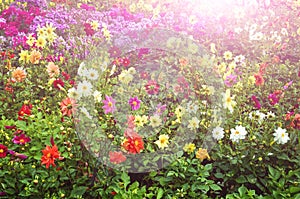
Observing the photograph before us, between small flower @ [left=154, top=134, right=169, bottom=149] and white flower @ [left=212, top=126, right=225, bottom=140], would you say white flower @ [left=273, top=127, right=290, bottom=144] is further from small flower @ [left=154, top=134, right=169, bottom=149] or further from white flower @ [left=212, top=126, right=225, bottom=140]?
small flower @ [left=154, top=134, right=169, bottom=149]

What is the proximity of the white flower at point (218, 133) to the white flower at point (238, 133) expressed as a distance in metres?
0.07

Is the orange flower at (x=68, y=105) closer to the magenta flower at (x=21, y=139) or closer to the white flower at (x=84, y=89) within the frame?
the white flower at (x=84, y=89)

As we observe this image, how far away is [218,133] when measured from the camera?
8.54ft

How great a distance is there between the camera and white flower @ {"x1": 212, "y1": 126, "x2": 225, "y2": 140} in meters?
2.59

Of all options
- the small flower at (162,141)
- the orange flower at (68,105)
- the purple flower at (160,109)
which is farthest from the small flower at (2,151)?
the purple flower at (160,109)

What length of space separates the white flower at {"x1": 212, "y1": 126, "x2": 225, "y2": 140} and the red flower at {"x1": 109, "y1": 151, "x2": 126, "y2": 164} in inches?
24.7

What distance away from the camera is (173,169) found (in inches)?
97.2

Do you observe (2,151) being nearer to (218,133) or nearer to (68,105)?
(68,105)

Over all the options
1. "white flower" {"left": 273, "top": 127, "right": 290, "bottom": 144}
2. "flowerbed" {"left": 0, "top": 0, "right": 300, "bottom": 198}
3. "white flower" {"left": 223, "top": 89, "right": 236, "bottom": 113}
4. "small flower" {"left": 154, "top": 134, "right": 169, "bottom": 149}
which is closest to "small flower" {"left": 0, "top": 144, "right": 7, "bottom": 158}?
"flowerbed" {"left": 0, "top": 0, "right": 300, "bottom": 198}

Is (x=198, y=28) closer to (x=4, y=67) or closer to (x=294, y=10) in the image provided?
(x=294, y=10)

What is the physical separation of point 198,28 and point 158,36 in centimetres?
71

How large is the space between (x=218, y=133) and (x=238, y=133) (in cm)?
13

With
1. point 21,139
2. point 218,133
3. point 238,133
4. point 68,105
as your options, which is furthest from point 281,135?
point 21,139

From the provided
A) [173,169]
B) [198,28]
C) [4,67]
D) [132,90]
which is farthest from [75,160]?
[198,28]
